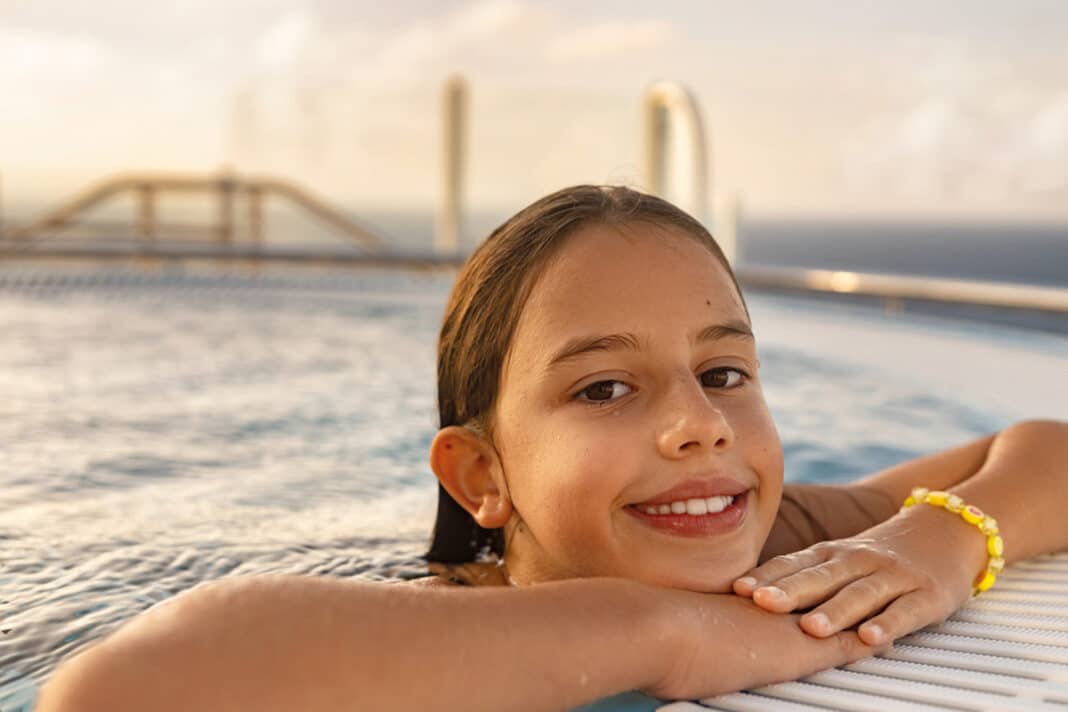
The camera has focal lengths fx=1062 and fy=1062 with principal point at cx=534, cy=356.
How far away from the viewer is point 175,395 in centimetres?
410

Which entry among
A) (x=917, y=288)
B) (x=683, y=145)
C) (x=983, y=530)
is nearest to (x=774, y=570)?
(x=983, y=530)

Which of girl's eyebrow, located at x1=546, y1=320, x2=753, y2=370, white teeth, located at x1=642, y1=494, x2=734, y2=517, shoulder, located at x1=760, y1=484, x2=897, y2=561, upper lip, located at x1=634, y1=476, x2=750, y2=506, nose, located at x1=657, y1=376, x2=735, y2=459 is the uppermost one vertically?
girl's eyebrow, located at x1=546, y1=320, x2=753, y2=370

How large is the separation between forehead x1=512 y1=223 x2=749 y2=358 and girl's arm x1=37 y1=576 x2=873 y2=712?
347mm

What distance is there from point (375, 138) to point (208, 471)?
9277 millimetres

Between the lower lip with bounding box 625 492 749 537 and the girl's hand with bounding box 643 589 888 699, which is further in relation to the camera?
the lower lip with bounding box 625 492 749 537

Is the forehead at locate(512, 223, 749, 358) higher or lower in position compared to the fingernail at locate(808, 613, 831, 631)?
higher

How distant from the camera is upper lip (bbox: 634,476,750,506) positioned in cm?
124

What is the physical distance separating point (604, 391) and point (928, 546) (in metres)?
0.51

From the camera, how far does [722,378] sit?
138cm

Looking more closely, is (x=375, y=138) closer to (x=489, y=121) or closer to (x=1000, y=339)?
(x=489, y=121)

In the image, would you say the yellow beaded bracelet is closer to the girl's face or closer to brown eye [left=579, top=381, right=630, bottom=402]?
the girl's face

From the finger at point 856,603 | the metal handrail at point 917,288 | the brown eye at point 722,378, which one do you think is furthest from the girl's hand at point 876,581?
the metal handrail at point 917,288

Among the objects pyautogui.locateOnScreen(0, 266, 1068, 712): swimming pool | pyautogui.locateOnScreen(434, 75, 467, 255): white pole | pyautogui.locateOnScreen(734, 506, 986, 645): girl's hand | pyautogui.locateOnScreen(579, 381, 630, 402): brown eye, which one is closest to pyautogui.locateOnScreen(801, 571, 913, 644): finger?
pyautogui.locateOnScreen(734, 506, 986, 645): girl's hand

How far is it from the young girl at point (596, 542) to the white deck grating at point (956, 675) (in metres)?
0.03
